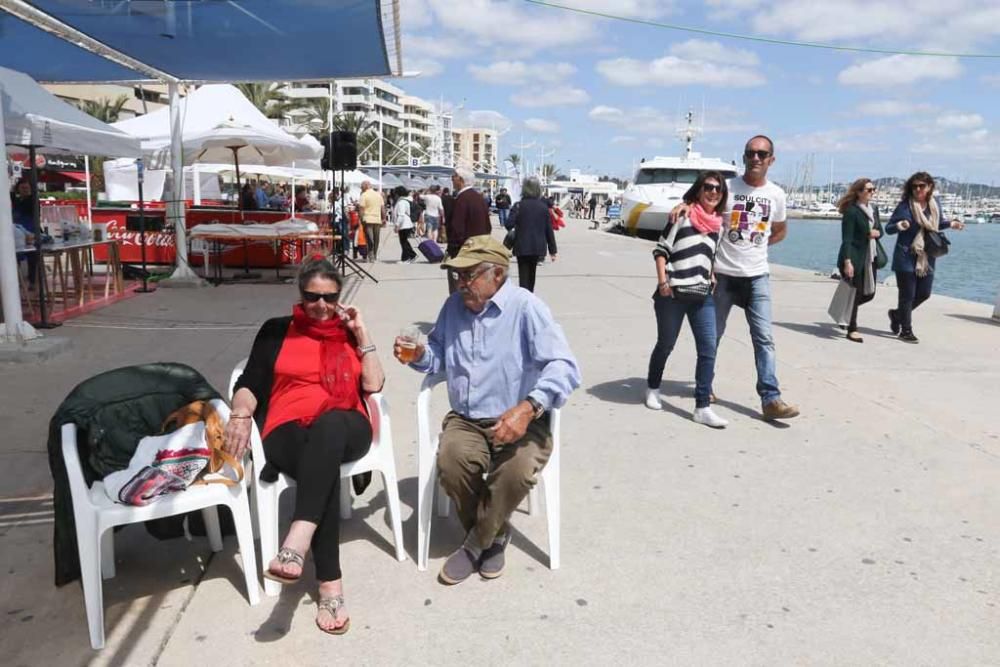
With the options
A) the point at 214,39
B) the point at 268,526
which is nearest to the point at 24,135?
the point at 214,39

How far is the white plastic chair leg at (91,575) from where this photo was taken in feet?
8.34

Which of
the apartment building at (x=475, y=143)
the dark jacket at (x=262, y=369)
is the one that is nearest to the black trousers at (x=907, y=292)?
the dark jacket at (x=262, y=369)

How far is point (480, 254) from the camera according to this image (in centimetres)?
309

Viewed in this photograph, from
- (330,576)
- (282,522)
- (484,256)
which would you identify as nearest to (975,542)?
(484,256)

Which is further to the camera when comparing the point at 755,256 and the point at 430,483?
the point at 755,256

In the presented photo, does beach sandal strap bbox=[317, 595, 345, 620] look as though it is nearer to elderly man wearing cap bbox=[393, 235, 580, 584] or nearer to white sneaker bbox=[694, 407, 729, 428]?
elderly man wearing cap bbox=[393, 235, 580, 584]

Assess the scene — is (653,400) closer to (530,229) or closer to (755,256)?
(755,256)

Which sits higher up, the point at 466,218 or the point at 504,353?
the point at 466,218

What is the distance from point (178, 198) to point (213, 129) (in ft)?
3.84

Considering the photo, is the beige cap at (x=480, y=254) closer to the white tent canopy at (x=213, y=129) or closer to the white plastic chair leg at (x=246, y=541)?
the white plastic chair leg at (x=246, y=541)

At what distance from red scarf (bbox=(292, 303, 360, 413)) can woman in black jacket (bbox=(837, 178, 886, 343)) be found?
6.24 meters

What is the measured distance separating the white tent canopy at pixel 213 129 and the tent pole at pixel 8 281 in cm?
488

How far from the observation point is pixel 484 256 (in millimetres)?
3084

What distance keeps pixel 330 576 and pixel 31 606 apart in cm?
110
